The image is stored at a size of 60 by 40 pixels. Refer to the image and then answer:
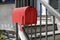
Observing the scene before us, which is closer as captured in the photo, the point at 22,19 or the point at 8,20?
the point at 22,19

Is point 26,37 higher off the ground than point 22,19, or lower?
lower

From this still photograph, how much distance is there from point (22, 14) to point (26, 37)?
1.60ft

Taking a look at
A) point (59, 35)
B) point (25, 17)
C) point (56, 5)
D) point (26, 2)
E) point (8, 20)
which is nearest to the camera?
point (25, 17)

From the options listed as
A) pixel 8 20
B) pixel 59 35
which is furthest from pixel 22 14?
pixel 8 20

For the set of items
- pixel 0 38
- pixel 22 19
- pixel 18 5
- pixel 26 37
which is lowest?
pixel 0 38

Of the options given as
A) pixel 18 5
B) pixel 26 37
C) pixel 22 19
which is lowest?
pixel 26 37

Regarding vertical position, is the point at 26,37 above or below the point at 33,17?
below

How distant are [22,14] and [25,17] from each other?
0.31ft

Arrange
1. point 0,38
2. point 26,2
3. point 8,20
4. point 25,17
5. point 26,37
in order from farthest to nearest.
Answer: point 8,20 < point 0,38 < point 26,2 < point 26,37 < point 25,17

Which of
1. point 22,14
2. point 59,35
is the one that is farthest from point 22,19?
point 59,35

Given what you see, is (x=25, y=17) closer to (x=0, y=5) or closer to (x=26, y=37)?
(x=26, y=37)

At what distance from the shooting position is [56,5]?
550cm

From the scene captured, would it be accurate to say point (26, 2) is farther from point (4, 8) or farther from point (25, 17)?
point (4, 8)

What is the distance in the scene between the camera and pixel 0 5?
729 centimetres
